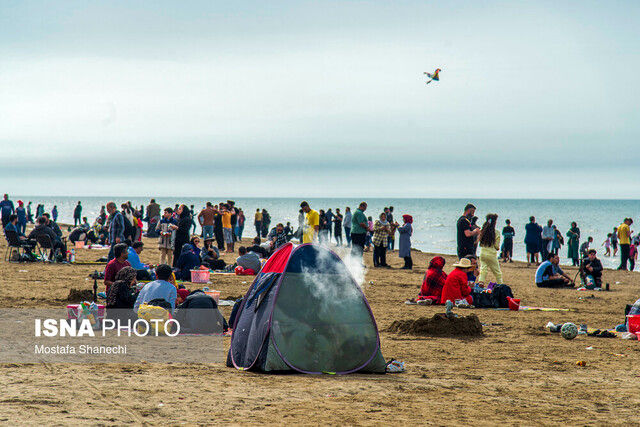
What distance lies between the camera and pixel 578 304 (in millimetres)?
15531

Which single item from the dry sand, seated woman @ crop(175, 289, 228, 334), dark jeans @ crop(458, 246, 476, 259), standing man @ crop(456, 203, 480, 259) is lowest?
the dry sand

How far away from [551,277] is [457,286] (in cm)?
604

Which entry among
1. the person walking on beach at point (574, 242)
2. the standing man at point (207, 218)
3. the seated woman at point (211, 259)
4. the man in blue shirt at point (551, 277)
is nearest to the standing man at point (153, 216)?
the standing man at point (207, 218)

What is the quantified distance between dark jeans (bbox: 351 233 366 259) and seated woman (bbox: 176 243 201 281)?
21.4 feet

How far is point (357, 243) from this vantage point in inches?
884

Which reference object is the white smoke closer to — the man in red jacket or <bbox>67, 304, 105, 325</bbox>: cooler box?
<bbox>67, 304, 105, 325</bbox>: cooler box

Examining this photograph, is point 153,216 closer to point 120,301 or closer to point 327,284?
point 120,301

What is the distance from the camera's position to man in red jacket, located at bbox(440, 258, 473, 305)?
552 inches

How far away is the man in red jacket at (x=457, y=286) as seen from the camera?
1402 cm

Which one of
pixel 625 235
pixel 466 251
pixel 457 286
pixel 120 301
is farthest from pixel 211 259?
pixel 625 235

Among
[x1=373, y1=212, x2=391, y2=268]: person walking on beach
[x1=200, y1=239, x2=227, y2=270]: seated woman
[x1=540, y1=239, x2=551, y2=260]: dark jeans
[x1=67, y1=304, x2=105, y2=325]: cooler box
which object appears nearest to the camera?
[x1=67, y1=304, x2=105, y2=325]: cooler box

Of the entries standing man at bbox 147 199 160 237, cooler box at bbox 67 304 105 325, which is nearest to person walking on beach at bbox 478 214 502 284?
cooler box at bbox 67 304 105 325

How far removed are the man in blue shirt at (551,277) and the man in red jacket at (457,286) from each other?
5.55m

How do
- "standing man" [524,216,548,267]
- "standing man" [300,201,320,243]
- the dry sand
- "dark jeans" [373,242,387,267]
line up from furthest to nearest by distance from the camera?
"standing man" [524,216,548,267] → "dark jeans" [373,242,387,267] → "standing man" [300,201,320,243] → the dry sand
